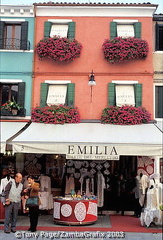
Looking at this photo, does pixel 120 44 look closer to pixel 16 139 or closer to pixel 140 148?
pixel 140 148

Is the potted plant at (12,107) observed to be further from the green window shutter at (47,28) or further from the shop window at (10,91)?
the green window shutter at (47,28)

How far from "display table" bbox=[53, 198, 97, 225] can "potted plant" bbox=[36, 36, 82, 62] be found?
627 centimetres

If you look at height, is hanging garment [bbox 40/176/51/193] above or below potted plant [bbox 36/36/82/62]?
below

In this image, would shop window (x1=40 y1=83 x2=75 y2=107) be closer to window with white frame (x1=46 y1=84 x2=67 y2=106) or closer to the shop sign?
window with white frame (x1=46 y1=84 x2=67 y2=106)

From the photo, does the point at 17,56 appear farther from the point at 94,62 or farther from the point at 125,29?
the point at 125,29

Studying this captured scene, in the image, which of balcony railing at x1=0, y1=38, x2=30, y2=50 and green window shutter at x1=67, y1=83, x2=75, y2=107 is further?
balcony railing at x1=0, y1=38, x2=30, y2=50

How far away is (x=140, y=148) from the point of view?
11.8 metres

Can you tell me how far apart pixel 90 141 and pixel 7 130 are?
145 inches

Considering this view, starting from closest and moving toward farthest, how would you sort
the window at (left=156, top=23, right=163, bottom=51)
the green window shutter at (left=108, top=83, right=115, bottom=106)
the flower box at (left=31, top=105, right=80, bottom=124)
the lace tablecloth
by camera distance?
the lace tablecloth
the flower box at (left=31, top=105, right=80, bottom=124)
the green window shutter at (left=108, top=83, right=115, bottom=106)
the window at (left=156, top=23, right=163, bottom=51)

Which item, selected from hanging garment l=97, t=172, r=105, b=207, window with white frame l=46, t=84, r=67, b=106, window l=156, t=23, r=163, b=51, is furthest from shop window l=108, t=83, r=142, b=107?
hanging garment l=97, t=172, r=105, b=207

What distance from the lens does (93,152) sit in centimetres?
1190

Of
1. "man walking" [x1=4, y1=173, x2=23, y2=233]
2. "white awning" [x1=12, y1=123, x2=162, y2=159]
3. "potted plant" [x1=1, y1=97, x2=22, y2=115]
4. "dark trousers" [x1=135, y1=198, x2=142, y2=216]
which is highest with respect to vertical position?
"potted plant" [x1=1, y1=97, x2=22, y2=115]

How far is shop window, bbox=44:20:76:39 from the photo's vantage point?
15.9 meters

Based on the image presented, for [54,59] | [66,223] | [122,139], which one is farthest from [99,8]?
[66,223]
